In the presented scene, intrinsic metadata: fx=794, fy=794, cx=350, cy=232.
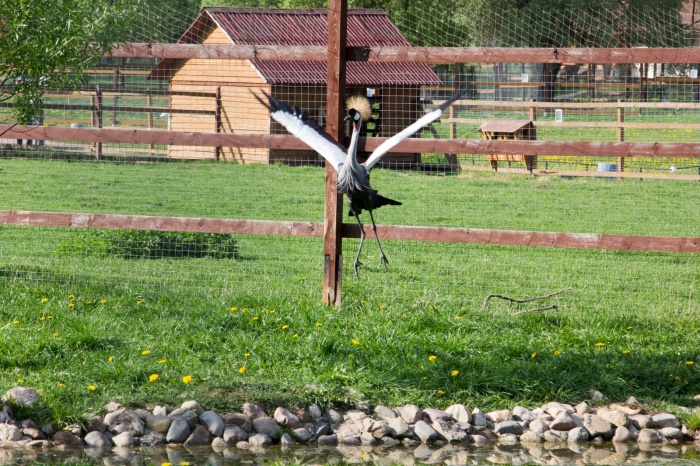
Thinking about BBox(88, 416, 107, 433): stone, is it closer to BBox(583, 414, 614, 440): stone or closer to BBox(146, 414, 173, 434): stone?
BBox(146, 414, 173, 434): stone

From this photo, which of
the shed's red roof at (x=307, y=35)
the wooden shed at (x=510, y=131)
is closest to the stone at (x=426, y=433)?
the wooden shed at (x=510, y=131)

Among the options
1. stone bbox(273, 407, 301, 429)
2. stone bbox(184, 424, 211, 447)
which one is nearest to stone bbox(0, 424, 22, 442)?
stone bbox(184, 424, 211, 447)

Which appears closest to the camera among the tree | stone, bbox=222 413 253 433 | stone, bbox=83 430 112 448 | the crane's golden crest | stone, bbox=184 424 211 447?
stone, bbox=83 430 112 448

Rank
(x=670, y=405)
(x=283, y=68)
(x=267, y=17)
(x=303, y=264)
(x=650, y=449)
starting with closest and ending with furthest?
(x=650, y=449)
(x=670, y=405)
(x=303, y=264)
(x=283, y=68)
(x=267, y=17)

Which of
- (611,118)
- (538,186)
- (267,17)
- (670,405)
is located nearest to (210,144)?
(670,405)

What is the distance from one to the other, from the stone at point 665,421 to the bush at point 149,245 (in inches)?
190

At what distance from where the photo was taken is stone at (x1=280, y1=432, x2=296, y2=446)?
4656 millimetres

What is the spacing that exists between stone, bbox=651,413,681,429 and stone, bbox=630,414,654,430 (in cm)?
3

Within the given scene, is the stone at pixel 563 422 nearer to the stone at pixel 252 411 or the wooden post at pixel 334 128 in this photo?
the stone at pixel 252 411

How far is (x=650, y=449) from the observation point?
186 inches

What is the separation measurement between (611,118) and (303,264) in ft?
49.4

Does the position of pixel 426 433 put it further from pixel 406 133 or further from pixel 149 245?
pixel 149 245

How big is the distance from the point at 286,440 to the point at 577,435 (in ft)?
5.74

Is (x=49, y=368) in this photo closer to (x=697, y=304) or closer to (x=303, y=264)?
(x=303, y=264)
